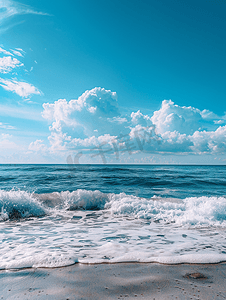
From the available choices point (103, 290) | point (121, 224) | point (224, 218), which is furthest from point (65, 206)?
point (224, 218)

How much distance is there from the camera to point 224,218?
7590 mm

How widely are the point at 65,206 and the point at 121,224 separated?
14.5 ft

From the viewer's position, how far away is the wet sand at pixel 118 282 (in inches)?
99.9

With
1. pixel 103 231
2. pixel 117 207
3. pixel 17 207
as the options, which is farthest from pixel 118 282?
pixel 17 207

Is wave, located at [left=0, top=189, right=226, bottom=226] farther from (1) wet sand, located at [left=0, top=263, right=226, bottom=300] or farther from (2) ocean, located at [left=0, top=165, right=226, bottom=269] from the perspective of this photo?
(1) wet sand, located at [left=0, top=263, right=226, bottom=300]

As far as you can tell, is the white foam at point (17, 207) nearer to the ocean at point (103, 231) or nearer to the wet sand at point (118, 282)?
the ocean at point (103, 231)

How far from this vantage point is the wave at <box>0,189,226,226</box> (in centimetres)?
757

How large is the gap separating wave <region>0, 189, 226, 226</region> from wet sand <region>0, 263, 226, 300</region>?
422 cm

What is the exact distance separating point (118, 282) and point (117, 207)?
6.41 metres

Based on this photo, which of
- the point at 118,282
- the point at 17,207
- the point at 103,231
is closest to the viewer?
the point at 118,282

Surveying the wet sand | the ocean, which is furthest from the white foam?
the wet sand

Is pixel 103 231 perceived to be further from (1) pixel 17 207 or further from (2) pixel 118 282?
(1) pixel 17 207

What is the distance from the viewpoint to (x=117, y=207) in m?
9.20

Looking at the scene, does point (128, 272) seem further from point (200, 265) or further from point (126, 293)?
point (200, 265)
